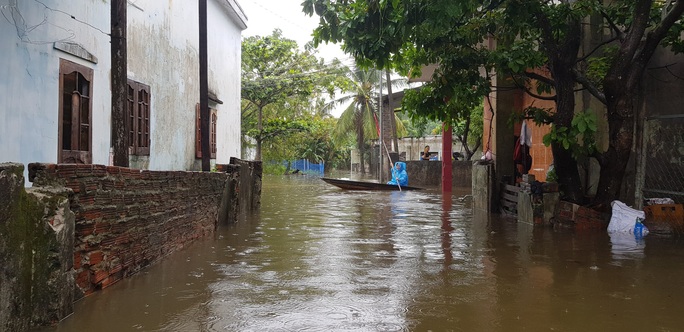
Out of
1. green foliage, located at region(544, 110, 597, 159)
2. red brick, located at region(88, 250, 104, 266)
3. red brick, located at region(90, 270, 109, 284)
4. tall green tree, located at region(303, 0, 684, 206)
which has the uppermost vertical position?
tall green tree, located at region(303, 0, 684, 206)

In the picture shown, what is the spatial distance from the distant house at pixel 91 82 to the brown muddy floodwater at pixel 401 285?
2547mm

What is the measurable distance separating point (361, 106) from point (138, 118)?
23.5 metres

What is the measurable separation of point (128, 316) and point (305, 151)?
1766 inches

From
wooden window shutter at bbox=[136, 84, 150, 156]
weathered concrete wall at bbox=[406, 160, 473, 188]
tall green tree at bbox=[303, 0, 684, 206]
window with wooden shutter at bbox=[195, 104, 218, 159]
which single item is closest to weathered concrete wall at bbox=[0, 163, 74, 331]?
tall green tree at bbox=[303, 0, 684, 206]

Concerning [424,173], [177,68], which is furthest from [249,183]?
[424,173]

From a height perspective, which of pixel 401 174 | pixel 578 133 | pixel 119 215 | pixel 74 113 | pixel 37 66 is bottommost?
pixel 119 215

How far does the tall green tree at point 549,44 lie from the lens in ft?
27.7

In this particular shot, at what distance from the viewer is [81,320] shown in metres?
4.02

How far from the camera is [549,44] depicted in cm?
951

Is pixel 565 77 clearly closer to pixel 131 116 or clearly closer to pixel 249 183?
pixel 249 183

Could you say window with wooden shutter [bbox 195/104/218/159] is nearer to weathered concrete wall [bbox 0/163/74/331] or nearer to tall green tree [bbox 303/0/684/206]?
tall green tree [bbox 303/0/684/206]

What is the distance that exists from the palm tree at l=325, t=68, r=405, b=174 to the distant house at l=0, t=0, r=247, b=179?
17.6 meters

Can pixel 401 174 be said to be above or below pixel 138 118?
below

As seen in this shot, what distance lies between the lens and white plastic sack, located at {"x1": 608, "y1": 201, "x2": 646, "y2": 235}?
28.3ft
